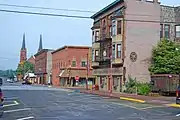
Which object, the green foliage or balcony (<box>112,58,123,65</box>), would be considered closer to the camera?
the green foliage

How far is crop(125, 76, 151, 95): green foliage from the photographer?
42388 mm

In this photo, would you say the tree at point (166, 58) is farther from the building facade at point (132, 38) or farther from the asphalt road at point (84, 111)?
the asphalt road at point (84, 111)

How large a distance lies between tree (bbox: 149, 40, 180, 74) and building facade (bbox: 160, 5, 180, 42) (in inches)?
129

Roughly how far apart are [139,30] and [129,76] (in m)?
6.53

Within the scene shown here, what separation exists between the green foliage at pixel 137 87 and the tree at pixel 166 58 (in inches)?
113

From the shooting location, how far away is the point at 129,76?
47594 mm

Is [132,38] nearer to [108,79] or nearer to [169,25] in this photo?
[169,25]

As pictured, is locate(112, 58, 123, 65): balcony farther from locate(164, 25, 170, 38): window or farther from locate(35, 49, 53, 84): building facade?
locate(35, 49, 53, 84): building facade

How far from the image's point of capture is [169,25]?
5050 centimetres

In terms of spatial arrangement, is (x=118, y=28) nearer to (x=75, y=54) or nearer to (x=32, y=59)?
(x=75, y=54)

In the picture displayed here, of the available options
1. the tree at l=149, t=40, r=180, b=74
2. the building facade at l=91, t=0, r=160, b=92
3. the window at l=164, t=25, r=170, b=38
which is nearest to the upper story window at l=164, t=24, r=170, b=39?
the window at l=164, t=25, r=170, b=38

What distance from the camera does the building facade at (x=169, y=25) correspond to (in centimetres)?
5031

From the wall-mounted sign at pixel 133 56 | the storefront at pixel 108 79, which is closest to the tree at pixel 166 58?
the wall-mounted sign at pixel 133 56

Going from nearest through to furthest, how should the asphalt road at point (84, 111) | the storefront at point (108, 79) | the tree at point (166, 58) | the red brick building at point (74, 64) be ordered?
the asphalt road at point (84, 111), the tree at point (166, 58), the storefront at point (108, 79), the red brick building at point (74, 64)
